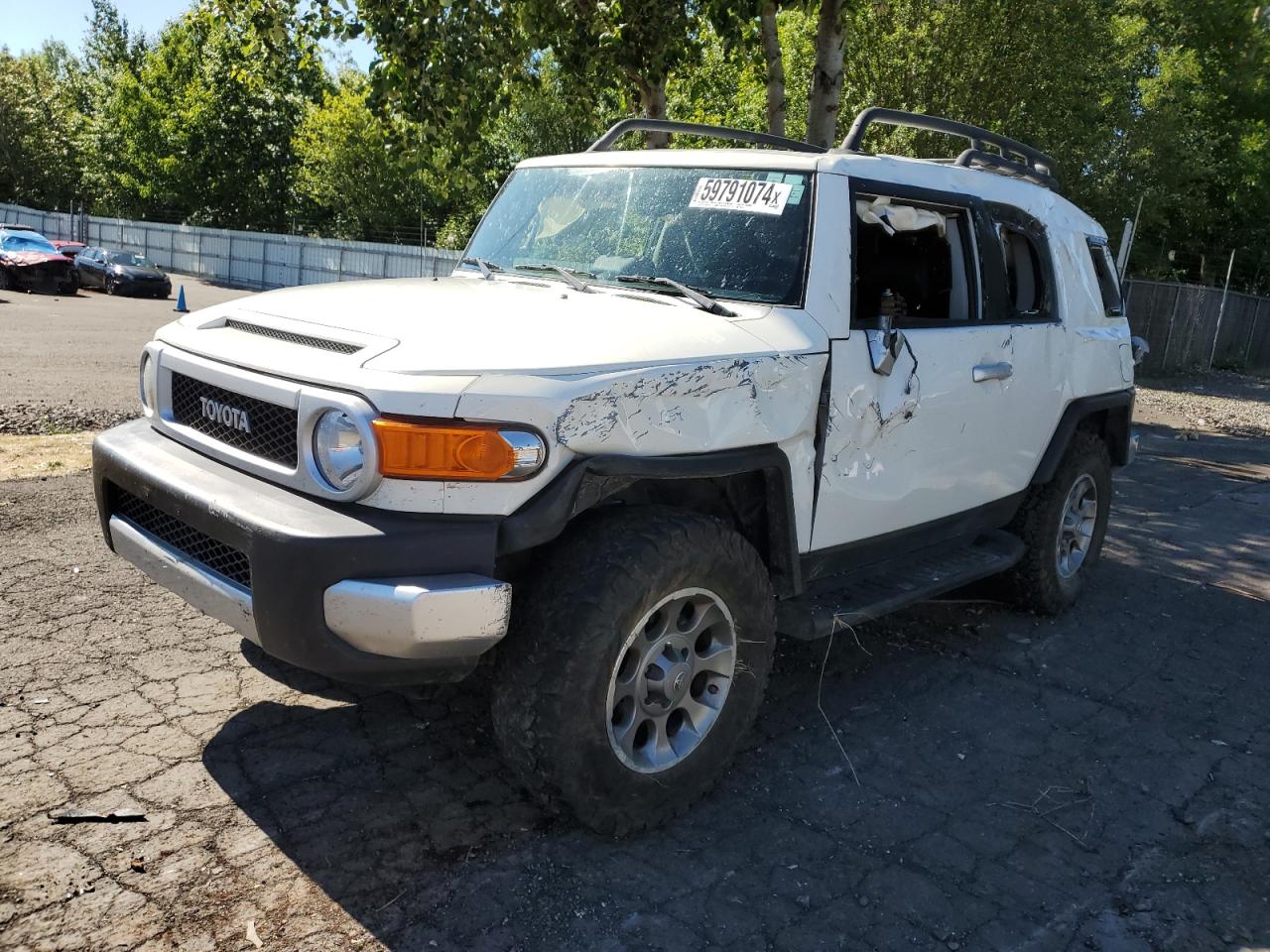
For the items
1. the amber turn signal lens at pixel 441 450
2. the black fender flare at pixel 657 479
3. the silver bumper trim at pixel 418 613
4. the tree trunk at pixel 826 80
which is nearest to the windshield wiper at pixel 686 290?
the black fender flare at pixel 657 479

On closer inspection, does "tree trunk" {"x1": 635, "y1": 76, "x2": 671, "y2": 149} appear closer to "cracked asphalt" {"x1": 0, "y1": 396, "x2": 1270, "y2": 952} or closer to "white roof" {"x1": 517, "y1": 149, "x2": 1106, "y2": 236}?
"white roof" {"x1": 517, "y1": 149, "x2": 1106, "y2": 236}

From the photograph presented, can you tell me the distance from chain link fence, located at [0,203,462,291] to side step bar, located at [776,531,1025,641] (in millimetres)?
24376

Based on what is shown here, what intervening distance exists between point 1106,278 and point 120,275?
2718 centimetres

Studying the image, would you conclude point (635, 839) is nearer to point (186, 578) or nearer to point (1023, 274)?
point (186, 578)

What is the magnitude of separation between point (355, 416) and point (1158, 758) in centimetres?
327

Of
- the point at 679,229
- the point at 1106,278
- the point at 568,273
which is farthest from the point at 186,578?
the point at 1106,278

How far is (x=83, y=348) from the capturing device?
14.4m

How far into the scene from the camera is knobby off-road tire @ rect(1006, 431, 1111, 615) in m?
5.47

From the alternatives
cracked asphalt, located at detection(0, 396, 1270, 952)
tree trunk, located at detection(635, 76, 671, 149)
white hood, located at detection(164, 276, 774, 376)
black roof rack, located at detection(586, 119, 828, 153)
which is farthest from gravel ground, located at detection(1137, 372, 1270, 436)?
white hood, located at detection(164, 276, 774, 376)

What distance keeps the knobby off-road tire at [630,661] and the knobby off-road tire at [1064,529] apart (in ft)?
7.90

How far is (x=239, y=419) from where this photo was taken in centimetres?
332

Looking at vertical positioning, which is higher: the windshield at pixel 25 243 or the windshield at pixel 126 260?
the windshield at pixel 25 243

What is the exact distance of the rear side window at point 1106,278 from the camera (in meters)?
5.89

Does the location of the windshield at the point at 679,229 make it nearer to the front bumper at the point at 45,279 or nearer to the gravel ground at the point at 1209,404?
the gravel ground at the point at 1209,404
